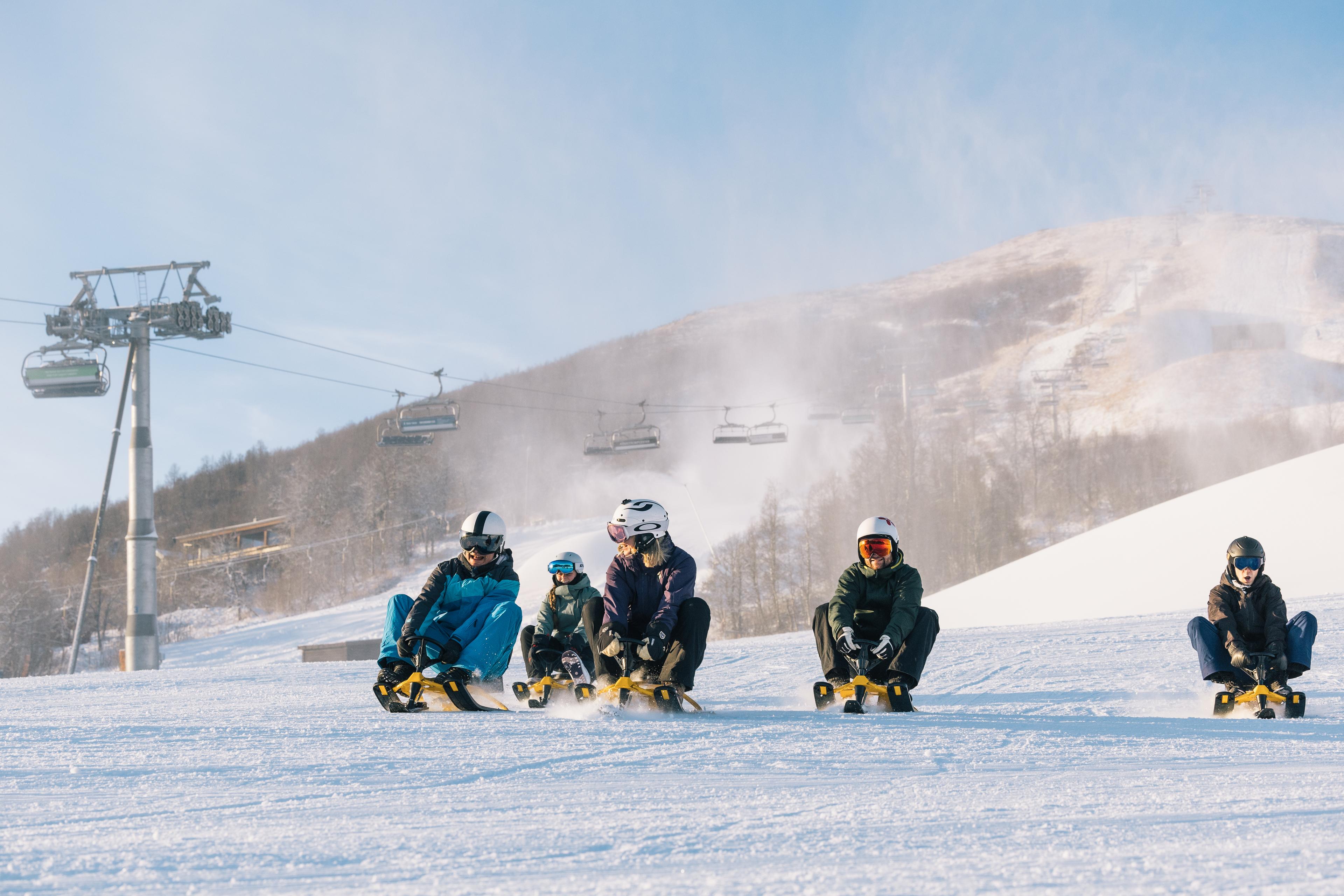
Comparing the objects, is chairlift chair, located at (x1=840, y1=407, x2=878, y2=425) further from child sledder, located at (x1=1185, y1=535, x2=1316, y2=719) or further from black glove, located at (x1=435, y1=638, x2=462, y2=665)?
black glove, located at (x1=435, y1=638, x2=462, y2=665)

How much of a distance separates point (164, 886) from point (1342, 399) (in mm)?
90143

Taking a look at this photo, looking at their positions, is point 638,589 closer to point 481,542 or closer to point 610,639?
point 610,639

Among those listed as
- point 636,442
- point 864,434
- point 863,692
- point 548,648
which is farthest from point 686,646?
point 864,434

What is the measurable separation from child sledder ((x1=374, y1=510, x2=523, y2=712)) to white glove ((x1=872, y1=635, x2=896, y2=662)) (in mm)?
1948

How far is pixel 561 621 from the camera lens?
7398 millimetres

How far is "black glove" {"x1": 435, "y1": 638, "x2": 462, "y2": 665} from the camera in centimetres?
557

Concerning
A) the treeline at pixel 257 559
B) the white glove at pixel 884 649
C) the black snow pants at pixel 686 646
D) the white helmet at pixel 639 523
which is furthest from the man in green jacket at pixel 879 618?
the treeline at pixel 257 559

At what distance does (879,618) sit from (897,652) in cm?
32

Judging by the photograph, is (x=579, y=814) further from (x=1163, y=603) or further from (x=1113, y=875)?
(x=1163, y=603)

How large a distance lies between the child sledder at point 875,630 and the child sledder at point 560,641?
132 cm

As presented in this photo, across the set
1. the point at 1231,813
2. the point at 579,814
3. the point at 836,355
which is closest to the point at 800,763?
the point at 579,814

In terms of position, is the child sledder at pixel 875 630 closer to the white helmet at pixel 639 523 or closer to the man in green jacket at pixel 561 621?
the white helmet at pixel 639 523

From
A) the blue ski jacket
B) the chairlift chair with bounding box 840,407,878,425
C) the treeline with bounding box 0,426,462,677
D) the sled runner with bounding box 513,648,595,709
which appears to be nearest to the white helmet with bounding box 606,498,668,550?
the blue ski jacket

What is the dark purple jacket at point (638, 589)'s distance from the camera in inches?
222
